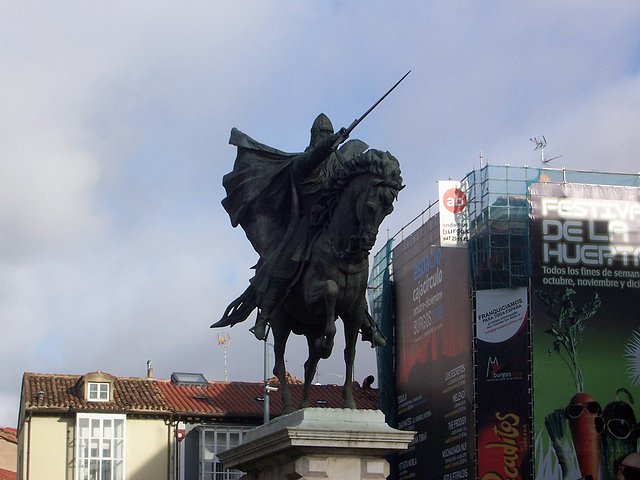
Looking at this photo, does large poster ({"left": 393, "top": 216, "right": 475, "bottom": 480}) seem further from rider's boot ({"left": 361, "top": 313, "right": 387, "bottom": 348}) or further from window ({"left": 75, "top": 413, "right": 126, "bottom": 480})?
rider's boot ({"left": 361, "top": 313, "right": 387, "bottom": 348})

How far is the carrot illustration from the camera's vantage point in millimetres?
43406

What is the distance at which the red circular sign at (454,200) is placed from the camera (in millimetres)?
47250

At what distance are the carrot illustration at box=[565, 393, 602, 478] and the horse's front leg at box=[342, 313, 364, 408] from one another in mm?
31021

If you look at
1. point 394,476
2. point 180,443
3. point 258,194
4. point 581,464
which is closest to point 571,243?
point 581,464

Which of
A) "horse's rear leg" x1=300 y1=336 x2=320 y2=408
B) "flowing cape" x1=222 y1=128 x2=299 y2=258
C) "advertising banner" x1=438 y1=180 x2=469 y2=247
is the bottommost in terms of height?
"horse's rear leg" x1=300 y1=336 x2=320 y2=408

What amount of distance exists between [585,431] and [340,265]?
106 ft

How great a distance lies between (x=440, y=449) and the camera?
4784 cm

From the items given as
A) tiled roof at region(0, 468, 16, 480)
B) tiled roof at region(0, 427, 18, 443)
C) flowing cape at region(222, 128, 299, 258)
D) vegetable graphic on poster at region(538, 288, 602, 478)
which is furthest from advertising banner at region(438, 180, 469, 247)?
flowing cape at region(222, 128, 299, 258)

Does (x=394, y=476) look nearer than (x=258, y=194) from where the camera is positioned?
No

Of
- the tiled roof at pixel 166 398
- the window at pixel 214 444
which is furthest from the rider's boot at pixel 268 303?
the window at pixel 214 444

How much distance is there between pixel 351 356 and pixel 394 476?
3945 cm

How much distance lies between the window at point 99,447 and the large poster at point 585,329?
1596cm

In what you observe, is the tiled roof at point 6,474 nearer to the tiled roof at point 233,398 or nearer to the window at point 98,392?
the tiled roof at point 233,398

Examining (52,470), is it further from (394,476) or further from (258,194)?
(258,194)
